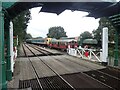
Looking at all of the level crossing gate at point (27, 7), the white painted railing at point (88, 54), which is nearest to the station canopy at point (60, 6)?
the level crossing gate at point (27, 7)

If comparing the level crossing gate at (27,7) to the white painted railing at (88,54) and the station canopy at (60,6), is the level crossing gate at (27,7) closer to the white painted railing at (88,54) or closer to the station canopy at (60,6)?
the station canopy at (60,6)

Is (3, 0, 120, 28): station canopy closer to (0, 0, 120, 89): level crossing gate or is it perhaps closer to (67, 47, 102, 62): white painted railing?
(0, 0, 120, 89): level crossing gate

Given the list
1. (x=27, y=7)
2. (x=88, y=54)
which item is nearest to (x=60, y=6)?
(x=27, y=7)

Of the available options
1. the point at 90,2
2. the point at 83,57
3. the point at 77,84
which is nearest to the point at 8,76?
the point at 77,84

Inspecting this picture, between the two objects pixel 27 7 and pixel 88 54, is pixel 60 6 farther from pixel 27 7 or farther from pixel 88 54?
pixel 88 54

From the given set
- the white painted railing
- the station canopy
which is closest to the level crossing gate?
the station canopy

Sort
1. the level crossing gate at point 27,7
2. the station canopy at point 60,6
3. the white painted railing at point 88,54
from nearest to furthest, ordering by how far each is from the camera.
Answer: the level crossing gate at point 27,7 < the station canopy at point 60,6 < the white painted railing at point 88,54

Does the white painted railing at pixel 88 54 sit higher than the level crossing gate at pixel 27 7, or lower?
lower

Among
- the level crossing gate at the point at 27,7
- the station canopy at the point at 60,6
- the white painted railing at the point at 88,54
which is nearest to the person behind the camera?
the level crossing gate at the point at 27,7

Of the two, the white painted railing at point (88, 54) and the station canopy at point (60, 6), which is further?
the white painted railing at point (88, 54)

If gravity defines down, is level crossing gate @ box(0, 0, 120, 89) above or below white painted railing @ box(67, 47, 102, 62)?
above

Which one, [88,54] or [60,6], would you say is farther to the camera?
[88,54]

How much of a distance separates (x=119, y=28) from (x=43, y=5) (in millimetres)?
7934

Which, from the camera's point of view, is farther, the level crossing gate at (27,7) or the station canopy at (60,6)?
the station canopy at (60,6)
